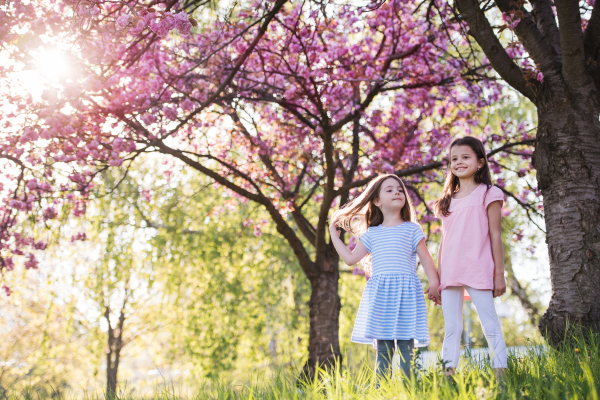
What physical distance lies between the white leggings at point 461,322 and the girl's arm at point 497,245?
75 mm

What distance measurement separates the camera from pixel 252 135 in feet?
23.8

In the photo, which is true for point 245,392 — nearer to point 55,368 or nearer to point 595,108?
point 595,108

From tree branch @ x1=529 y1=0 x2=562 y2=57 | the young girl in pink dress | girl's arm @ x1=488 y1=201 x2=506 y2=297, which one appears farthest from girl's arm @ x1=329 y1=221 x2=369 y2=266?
tree branch @ x1=529 y1=0 x2=562 y2=57

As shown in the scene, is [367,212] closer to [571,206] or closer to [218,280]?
[571,206]

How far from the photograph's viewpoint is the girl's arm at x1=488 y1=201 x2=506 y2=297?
2.78m

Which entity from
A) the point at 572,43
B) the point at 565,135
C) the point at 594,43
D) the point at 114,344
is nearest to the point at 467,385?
the point at 565,135

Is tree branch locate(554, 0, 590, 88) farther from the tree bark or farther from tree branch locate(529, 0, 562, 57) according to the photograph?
the tree bark

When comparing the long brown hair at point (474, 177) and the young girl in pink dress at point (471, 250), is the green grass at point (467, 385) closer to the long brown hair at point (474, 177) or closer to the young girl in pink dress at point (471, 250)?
the young girl in pink dress at point (471, 250)

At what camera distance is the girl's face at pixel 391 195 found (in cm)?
325

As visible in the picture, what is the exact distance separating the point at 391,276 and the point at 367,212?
2.05ft

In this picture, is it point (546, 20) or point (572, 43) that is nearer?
point (572, 43)

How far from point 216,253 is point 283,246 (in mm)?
1549

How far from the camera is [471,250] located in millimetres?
2854

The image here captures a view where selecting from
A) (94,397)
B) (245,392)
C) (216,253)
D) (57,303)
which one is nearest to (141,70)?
(94,397)
